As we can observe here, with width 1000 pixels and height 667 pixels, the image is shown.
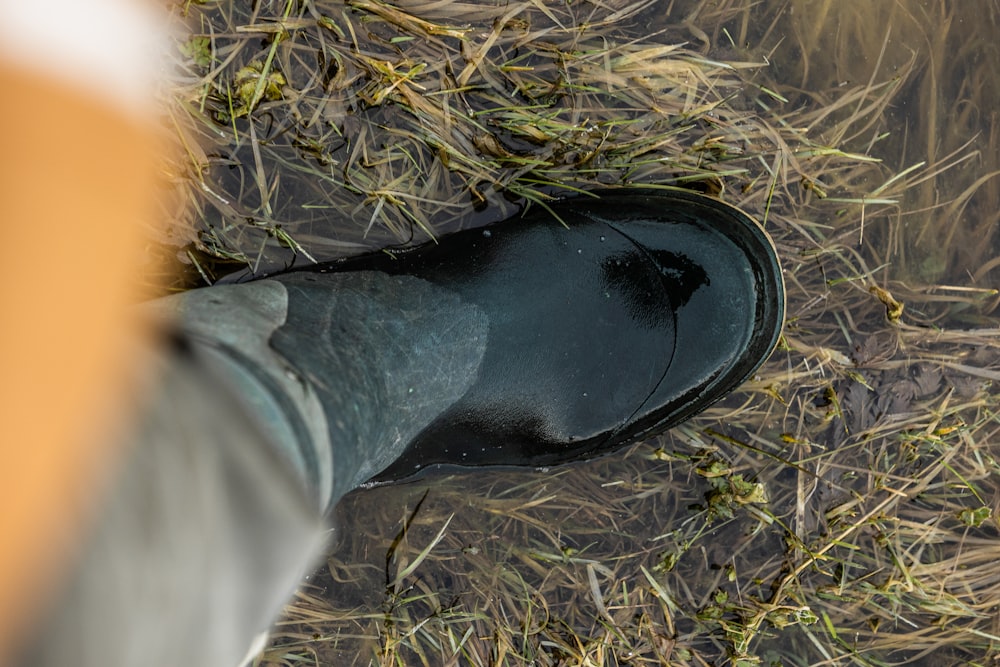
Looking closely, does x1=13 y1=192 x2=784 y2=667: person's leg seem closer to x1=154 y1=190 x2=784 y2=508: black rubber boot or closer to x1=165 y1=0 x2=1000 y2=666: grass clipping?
x1=154 y1=190 x2=784 y2=508: black rubber boot

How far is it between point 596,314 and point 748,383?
18.9 inches

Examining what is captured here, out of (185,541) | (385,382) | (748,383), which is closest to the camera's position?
(185,541)

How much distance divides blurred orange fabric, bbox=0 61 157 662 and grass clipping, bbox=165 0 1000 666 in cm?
81

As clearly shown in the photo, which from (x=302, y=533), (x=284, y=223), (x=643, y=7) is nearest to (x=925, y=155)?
(x=643, y=7)

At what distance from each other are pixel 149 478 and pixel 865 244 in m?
1.67

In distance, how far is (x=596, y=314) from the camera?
162 centimetres

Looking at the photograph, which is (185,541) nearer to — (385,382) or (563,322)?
(385,382)

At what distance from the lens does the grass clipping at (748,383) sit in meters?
1.70

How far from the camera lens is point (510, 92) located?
1.69 metres

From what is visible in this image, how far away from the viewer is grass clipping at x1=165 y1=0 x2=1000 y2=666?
66.9 inches

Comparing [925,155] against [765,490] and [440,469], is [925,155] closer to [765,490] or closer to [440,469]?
[765,490]

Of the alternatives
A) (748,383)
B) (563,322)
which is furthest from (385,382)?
(748,383)

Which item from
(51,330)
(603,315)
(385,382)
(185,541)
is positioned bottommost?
(603,315)

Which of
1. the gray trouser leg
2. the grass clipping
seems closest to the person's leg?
the gray trouser leg
